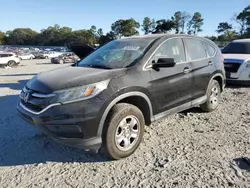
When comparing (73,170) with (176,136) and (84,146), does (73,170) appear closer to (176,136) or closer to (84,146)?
(84,146)

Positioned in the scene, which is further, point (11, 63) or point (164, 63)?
point (11, 63)

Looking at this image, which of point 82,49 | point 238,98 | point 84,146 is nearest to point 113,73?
point 84,146

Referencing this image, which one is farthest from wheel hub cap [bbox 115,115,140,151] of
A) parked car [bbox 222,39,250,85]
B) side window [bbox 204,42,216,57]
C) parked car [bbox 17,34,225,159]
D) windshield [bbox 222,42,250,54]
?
windshield [bbox 222,42,250,54]

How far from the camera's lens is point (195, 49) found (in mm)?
4418

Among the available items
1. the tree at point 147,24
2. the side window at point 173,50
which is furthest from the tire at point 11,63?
the tree at point 147,24

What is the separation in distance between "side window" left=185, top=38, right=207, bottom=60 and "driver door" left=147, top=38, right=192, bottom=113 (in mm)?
182

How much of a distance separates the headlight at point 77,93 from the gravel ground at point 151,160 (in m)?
0.95

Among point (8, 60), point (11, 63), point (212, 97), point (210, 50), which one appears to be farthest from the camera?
point (11, 63)

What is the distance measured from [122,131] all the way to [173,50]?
1.80 meters

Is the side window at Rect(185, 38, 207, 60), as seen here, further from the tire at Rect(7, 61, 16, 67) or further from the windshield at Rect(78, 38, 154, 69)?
the tire at Rect(7, 61, 16, 67)

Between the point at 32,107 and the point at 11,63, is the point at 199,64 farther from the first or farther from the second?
the point at 11,63

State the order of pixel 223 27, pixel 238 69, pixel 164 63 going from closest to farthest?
pixel 164 63 < pixel 238 69 < pixel 223 27

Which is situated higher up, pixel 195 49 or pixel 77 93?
pixel 195 49

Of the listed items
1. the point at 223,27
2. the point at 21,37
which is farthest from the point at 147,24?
the point at 21,37
